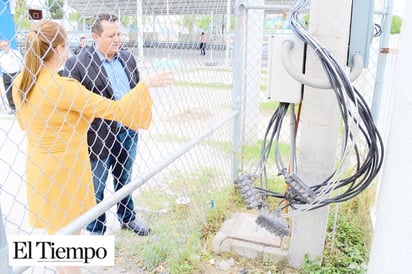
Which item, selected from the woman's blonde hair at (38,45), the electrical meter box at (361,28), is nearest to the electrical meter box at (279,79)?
the electrical meter box at (361,28)

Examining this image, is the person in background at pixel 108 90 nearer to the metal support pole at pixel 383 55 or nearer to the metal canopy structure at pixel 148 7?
the metal canopy structure at pixel 148 7

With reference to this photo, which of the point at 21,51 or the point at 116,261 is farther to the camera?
the point at 116,261

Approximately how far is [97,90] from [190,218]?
1430 millimetres

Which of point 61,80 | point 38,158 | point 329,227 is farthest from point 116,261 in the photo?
point 329,227

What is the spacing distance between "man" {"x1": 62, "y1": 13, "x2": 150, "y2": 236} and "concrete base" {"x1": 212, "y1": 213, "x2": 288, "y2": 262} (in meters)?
0.70

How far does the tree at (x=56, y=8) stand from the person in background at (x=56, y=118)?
0.05 meters

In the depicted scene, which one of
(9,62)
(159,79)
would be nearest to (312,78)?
(159,79)

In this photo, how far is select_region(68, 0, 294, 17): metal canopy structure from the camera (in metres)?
1.95

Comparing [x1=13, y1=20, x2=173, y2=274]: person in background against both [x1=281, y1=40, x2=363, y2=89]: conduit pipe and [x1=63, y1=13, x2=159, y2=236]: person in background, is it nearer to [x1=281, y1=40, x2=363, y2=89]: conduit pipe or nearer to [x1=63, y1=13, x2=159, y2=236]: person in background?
[x1=63, y1=13, x2=159, y2=236]: person in background

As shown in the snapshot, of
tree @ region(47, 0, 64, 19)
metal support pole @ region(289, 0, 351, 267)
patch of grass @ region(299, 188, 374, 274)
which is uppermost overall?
tree @ region(47, 0, 64, 19)

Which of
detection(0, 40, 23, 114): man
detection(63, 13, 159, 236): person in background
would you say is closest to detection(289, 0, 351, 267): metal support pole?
detection(63, 13, 159, 236): person in background

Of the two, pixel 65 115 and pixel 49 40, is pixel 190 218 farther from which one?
pixel 49 40

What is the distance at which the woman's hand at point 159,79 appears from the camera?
6.25ft

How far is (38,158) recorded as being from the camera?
1.93 metres
